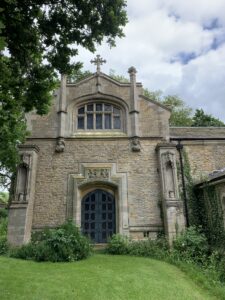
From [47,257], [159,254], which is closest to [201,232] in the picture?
[159,254]

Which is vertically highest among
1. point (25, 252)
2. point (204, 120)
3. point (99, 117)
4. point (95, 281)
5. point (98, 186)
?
point (204, 120)

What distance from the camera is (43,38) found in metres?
7.36

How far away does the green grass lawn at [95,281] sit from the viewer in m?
6.13

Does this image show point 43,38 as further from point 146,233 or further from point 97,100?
point 146,233

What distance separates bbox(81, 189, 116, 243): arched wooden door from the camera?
12.3 meters

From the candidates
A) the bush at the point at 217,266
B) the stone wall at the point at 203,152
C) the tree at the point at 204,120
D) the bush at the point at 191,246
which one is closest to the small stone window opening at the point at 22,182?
the bush at the point at 191,246

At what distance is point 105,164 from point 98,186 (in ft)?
3.50

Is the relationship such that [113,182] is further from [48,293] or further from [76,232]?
[48,293]

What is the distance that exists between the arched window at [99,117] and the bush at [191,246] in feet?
19.8

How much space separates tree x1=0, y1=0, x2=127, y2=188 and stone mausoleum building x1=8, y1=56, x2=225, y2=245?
5149mm

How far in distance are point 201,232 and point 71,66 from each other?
29.0 ft

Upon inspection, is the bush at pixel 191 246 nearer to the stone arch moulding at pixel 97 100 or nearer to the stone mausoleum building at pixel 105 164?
the stone mausoleum building at pixel 105 164

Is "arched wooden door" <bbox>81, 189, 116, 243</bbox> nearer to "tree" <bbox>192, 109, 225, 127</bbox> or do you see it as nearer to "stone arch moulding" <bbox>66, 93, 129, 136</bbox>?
"stone arch moulding" <bbox>66, 93, 129, 136</bbox>

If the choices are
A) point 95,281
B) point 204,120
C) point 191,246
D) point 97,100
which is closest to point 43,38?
point 95,281
